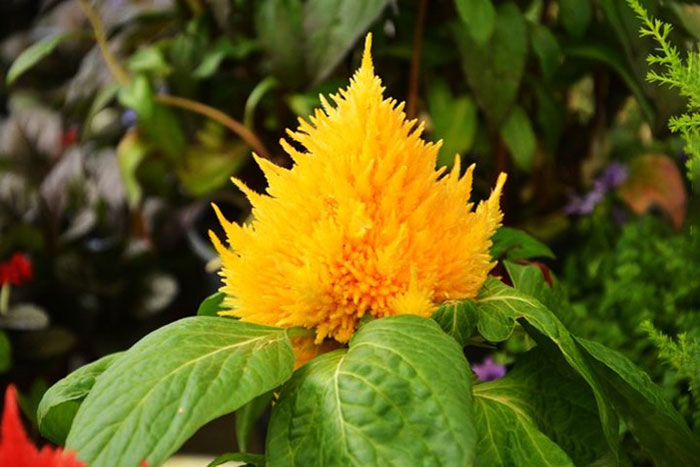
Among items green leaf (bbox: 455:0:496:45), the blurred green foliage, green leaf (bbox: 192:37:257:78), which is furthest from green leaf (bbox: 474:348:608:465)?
green leaf (bbox: 192:37:257:78)

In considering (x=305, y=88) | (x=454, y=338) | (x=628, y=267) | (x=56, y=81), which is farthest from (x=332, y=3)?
(x=56, y=81)

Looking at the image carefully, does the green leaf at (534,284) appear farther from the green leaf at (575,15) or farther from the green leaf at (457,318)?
the green leaf at (575,15)

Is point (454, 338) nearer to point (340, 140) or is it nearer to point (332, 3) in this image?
point (340, 140)

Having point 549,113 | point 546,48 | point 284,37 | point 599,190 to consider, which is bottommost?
point 599,190

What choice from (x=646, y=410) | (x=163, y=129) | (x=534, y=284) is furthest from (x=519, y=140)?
(x=646, y=410)

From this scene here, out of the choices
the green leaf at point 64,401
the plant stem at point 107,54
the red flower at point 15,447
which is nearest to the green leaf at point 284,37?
the plant stem at point 107,54

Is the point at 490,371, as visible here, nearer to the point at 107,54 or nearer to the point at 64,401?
the point at 64,401

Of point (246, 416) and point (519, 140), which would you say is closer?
point (246, 416)
